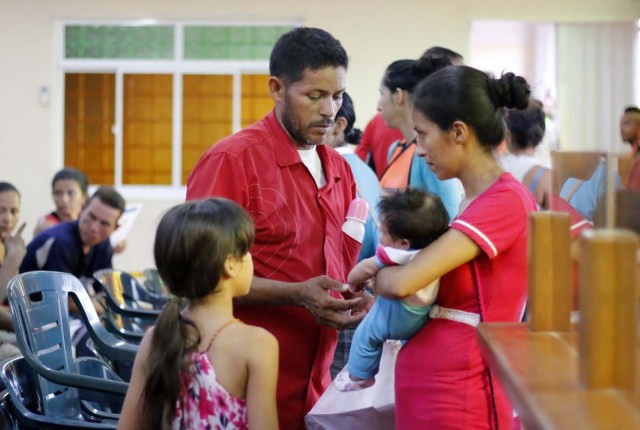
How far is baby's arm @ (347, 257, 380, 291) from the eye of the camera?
2.12 m

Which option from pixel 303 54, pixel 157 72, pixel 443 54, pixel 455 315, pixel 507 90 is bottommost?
pixel 455 315

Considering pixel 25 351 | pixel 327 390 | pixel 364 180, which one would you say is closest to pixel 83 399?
pixel 25 351

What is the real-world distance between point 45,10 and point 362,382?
801 centimetres

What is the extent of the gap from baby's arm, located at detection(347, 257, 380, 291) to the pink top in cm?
47

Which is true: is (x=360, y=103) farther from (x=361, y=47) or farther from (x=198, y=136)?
(x=198, y=136)

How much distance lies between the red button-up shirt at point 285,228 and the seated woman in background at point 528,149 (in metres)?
2.37

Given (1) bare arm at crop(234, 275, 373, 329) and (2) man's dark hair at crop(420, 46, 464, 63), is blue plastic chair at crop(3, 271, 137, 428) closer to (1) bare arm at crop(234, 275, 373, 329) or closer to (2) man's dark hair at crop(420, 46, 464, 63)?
(1) bare arm at crop(234, 275, 373, 329)

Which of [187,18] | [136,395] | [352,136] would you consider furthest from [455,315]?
[187,18]

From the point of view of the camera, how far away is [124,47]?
9500 millimetres

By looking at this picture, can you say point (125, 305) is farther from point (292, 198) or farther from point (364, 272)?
point (364, 272)

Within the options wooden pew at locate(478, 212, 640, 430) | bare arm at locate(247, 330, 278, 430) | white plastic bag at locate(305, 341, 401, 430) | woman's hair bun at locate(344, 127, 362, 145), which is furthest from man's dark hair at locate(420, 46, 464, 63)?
wooden pew at locate(478, 212, 640, 430)

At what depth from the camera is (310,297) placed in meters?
2.16

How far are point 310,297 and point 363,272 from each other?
134mm

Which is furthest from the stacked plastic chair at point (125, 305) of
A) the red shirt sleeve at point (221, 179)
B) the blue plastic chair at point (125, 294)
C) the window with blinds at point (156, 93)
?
the window with blinds at point (156, 93)
